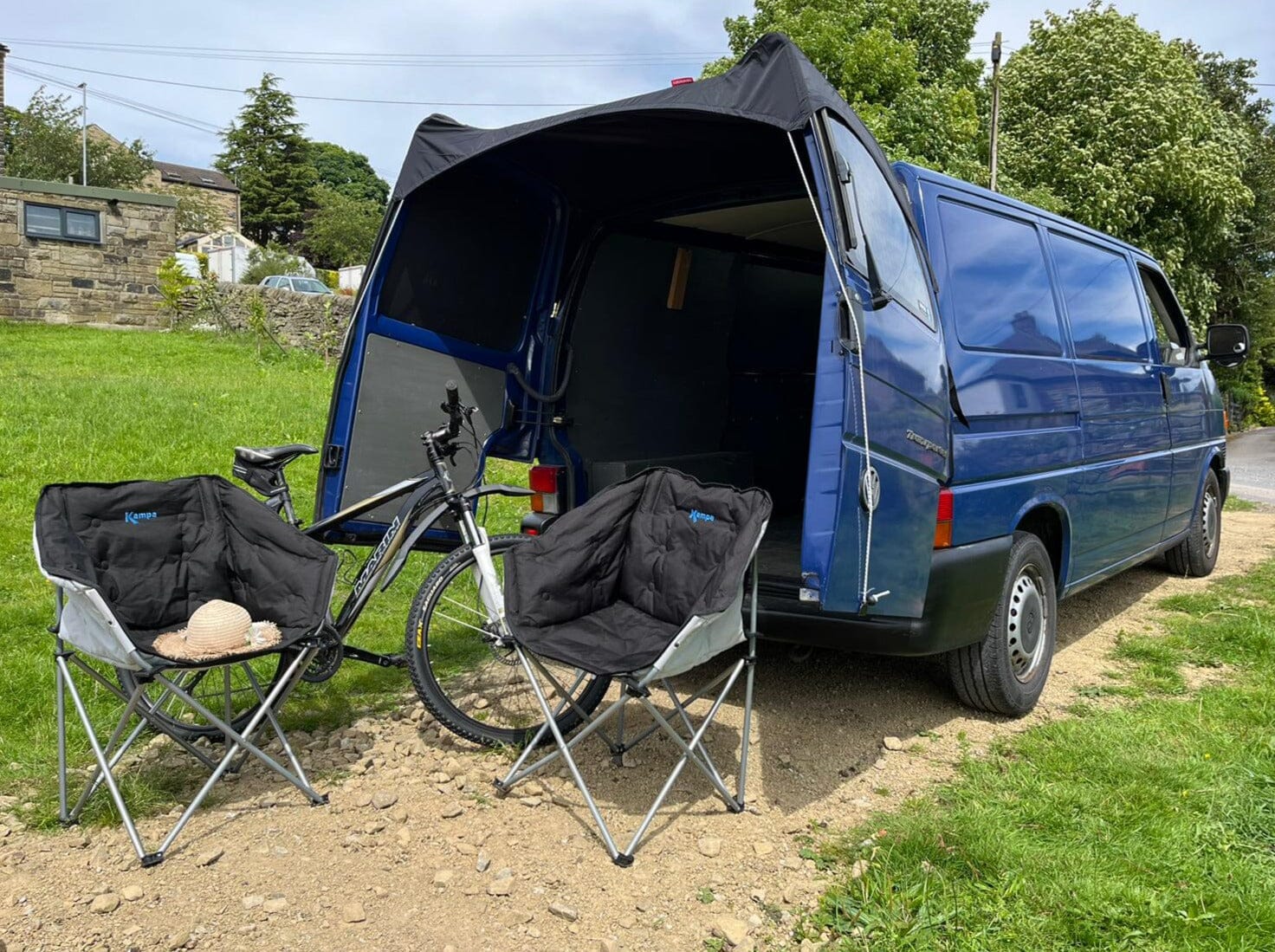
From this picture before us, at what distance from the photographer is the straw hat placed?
332 cm

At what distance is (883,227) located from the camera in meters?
3.64

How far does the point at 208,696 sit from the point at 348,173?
76.5 m

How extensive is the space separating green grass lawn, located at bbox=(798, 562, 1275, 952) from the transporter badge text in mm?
1147

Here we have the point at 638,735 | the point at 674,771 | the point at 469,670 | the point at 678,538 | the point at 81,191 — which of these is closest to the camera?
the point at 674,771

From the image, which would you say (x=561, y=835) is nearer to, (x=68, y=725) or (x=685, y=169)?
(x=68, y=725)

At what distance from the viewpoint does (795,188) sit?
15.2 ft

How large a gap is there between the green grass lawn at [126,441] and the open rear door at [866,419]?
2.12 metres

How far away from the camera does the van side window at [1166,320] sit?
234 inches

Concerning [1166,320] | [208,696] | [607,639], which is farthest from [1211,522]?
[208,696]

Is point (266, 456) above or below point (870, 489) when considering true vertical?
below

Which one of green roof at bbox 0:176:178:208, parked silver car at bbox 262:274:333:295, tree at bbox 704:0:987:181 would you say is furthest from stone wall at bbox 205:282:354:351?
parked silver car at bbox 262:274:333:295

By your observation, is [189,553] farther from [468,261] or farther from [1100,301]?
[1100,301]

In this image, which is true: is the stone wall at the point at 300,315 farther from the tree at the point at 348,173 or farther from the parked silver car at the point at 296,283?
the tree at the point at 348,173

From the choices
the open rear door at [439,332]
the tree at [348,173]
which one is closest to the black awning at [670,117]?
the open rear door at [439,332]
